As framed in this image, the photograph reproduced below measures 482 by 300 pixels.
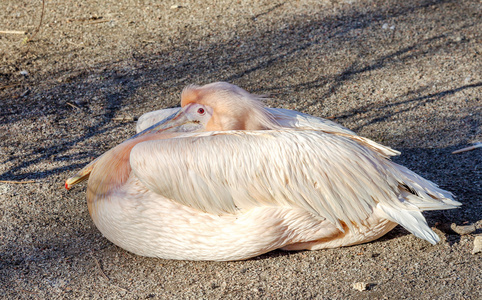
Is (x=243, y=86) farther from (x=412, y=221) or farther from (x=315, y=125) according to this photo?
(x=412, y=221)

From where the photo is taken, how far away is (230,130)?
2693 millimetres

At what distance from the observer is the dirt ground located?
246 cm

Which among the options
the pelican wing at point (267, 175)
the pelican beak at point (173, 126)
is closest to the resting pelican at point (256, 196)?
the pelican wing at point (267, 175)

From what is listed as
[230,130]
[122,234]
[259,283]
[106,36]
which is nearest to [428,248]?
[259,283]

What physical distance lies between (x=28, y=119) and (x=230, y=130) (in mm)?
1805

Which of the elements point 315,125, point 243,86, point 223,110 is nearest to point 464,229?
point 315,125

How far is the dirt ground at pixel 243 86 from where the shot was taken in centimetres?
246

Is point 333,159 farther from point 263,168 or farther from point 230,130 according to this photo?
point 230,130

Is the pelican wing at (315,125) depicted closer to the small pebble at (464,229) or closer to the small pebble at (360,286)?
the small pebble at (464,229)

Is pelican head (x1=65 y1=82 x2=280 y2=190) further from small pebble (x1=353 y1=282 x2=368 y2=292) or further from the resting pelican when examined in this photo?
small pebble (x1=353 y1=282 x2=368 y2=292)

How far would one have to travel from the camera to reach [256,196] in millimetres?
2449

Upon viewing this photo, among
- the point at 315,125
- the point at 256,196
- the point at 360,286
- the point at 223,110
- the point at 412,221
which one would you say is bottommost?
the point at 360,286

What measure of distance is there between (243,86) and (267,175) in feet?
5.94

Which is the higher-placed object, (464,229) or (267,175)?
(267,175)
